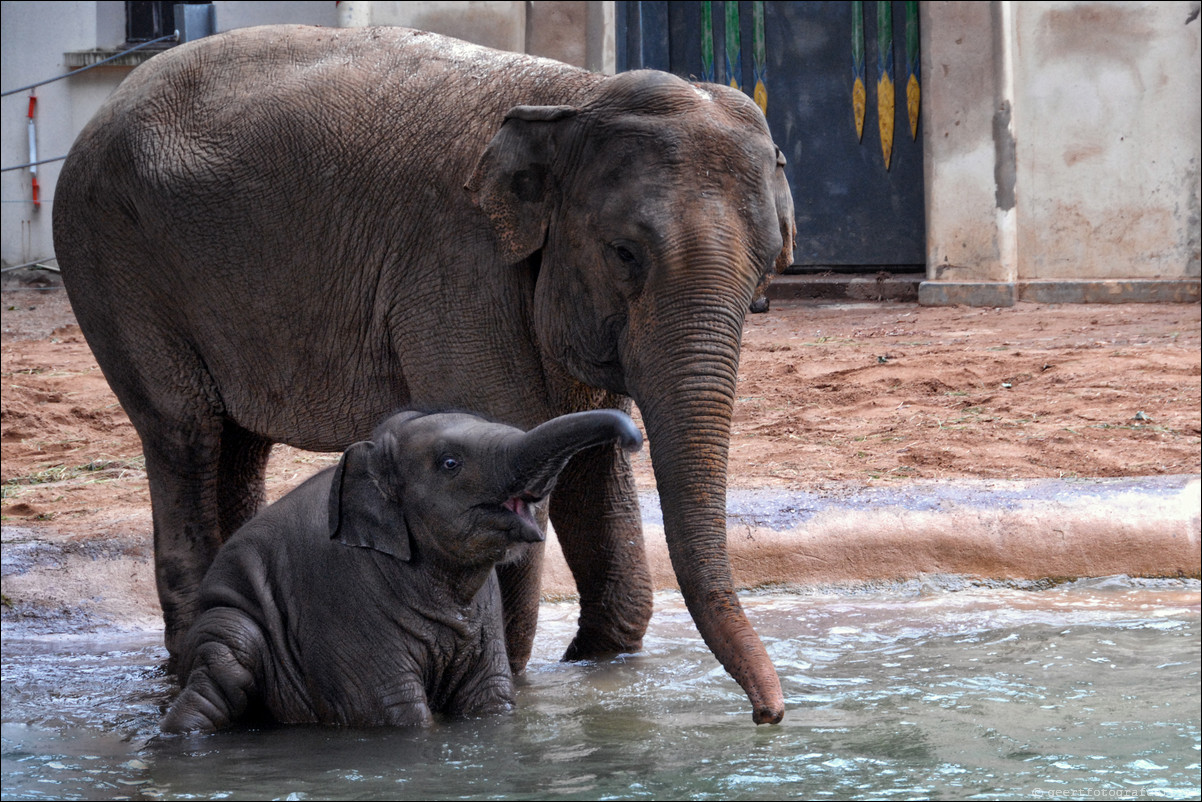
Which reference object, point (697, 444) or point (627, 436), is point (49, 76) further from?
point (627, 436)

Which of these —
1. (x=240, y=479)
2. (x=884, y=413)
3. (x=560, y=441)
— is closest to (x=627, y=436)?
(x=560, y=441)

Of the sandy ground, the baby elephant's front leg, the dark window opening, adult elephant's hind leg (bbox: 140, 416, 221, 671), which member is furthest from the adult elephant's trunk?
the dark window opening

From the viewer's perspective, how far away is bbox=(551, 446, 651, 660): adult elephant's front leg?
5.13 metres

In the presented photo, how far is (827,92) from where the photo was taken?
45.1 ft

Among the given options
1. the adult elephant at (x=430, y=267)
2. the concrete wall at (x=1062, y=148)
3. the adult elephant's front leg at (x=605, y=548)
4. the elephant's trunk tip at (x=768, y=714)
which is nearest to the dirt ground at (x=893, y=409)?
the concrete wall at (x=1062, y=148)

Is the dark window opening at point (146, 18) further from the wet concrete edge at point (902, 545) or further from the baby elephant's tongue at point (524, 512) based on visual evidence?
the baby elephant's tongue at point (524, 512)

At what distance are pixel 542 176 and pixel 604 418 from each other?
86 centimetres

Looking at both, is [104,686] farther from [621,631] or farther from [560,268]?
[560,268]

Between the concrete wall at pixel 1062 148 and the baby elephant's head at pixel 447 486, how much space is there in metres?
8.61

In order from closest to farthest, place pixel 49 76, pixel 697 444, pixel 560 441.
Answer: pixel 560 441, pixel 697 444, pixel 49 76

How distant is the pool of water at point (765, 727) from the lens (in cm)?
401

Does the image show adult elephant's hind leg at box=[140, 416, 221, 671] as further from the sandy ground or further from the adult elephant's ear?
the adult elephant's ear

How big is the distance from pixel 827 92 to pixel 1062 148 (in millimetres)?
2211

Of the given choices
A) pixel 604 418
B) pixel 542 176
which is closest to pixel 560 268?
pixel 542 176
